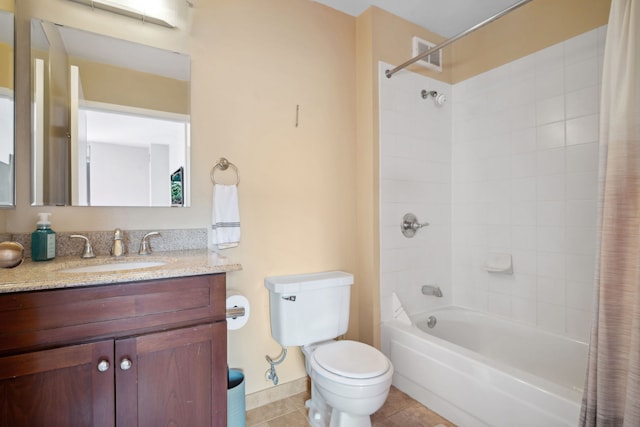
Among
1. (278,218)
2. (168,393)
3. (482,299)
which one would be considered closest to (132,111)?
(278,218)

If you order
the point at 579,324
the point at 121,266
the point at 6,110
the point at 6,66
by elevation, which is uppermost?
the point at 6,66

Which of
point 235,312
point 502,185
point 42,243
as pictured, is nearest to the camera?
point 42,243

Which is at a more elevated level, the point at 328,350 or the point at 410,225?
the point at 410,225

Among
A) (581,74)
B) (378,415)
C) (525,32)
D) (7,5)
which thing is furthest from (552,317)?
(7,5)

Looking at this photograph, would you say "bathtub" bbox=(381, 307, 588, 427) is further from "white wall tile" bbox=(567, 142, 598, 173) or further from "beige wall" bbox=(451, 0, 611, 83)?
"beige wall" bbox=(451, 0, 611, 83)

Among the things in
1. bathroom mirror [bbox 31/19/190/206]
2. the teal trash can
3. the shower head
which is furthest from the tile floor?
the shower head

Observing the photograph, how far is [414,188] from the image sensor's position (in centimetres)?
233

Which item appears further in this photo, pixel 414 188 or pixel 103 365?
pixel 414 188

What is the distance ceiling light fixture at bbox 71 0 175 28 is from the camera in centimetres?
149

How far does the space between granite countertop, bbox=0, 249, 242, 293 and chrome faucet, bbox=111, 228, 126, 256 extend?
0.11 feet

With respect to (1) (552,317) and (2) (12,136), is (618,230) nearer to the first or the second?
(1) (552,317)

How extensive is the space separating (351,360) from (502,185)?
1595mm

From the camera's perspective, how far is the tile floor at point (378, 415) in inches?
67.5

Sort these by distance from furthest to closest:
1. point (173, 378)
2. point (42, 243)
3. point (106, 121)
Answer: point (106, 121), point (42, 243), point (173, 378)
